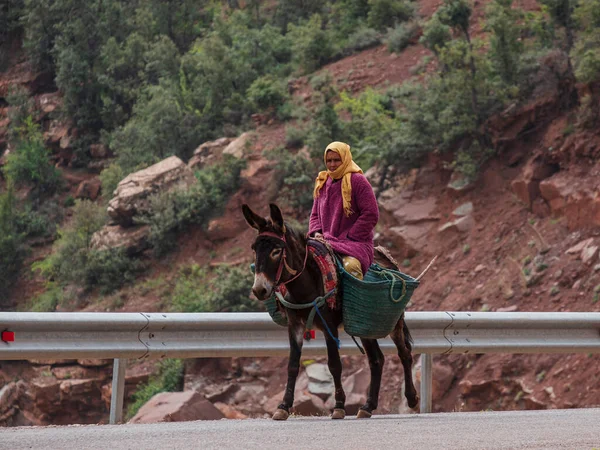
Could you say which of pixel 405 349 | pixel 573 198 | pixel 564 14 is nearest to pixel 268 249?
pixel 405 349

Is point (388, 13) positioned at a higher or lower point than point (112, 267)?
higher

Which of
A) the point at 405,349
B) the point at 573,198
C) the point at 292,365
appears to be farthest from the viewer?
the point at 573,198

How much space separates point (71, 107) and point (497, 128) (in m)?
26.5

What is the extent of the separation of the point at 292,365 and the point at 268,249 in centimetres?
106

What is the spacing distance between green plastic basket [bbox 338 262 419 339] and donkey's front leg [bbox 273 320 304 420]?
483 millimetres

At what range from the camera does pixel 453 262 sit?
86.0 feet

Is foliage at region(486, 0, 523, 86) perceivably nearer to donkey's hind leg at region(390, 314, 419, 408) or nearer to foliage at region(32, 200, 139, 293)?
foliage at region(32, 200, 139, 293)

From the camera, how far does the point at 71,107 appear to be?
1922 inches

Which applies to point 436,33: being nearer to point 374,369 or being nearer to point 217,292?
point 217,292

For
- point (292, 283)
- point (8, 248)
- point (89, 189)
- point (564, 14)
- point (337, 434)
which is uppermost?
point (564, 14)

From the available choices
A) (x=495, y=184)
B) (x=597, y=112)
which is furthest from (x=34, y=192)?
(x=597, y=112)

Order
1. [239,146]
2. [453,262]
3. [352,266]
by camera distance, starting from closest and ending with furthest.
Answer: [352,266] → [453,262] → [239,146]

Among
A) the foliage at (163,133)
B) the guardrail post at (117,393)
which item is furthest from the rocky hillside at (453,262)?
the guardrail post at (117,393)

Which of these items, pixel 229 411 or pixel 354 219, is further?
pixel 229 411
